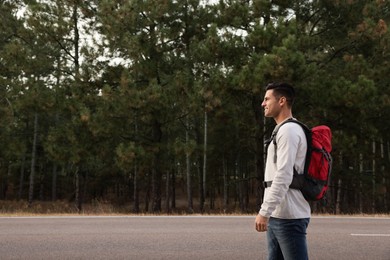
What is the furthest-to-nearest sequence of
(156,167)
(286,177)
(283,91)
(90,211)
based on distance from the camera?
(156,167) → (90,211) → (283,91) → (286,177)

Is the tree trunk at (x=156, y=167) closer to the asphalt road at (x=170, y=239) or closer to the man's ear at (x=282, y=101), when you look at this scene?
the asphalt road at (x=170, y=239)

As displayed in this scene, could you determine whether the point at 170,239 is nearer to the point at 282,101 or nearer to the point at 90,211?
the point at 282,101

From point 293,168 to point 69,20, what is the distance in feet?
62.3

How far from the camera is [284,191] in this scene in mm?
2842

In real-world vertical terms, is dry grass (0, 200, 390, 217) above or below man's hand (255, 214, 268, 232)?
below

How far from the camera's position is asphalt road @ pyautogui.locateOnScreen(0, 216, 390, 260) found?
622 cm

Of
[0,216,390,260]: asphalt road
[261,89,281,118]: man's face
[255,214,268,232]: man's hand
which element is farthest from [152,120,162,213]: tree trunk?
[255,214,268,232]: man's hand

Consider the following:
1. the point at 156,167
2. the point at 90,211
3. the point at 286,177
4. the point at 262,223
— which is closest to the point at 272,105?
the point at 286,177

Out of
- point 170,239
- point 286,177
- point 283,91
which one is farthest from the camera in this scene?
point 170,239

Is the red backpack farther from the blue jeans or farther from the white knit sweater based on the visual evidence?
the blue jeans

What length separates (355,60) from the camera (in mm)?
16141

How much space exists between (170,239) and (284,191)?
4.74 meters

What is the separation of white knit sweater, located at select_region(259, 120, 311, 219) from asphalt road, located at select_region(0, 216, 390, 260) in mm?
3243

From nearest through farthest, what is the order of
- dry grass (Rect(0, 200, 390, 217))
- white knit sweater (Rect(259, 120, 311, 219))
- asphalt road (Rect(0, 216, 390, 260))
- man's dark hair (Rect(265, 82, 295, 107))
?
white knit sweater (Rect(259, 120, 311, 219)) → man's dark hair (Rect(265, 82, 295, 107)) → asphalt road (Rect(0, 216, 390, 260)) → dry grass (Rect(0, 200, 390, 217))
